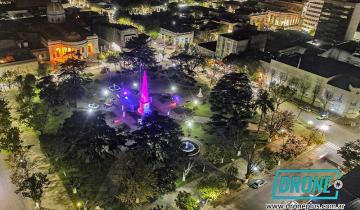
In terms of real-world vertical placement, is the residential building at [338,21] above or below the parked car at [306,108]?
above

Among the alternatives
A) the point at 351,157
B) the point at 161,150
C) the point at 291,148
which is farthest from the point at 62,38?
the point at 351,157

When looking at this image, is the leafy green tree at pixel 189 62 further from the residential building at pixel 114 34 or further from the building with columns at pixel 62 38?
the building with columns at pixel 62 38

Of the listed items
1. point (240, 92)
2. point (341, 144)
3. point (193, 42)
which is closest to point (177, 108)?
point (240, 92)

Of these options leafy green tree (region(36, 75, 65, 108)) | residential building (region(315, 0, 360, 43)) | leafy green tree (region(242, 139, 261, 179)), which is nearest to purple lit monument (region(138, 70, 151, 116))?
leafy green tree (region(36, 75, 65, 108))

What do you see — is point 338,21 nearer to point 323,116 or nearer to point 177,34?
point 177,34

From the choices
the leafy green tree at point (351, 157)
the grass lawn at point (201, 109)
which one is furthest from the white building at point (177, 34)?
the leafy green tree at point (351, 157)
